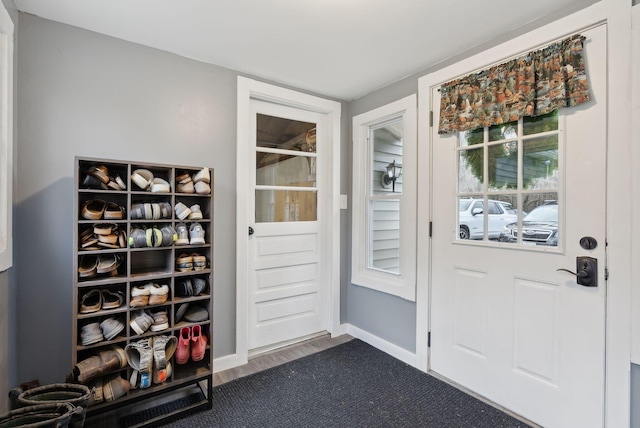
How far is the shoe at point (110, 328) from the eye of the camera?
166 cm

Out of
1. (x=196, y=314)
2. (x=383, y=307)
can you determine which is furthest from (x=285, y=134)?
(x=383, y=307)

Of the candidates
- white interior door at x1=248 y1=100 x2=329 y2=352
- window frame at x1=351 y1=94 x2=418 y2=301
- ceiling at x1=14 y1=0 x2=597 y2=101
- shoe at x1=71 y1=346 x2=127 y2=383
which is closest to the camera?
shoe at x1=71 y1=346 x2=127 y2=383

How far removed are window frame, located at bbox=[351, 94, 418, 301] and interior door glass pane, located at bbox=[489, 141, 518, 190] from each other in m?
0.55

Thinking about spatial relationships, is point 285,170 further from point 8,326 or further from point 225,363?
point 8,326

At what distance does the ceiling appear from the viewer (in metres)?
1.63

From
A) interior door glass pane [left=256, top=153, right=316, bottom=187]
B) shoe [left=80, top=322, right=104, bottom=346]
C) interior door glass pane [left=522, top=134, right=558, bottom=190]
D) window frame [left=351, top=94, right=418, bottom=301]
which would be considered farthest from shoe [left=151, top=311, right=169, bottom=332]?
interior door glass pane [left=522, top=134, right=558, bottom=190]

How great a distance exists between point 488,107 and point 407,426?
195 cm

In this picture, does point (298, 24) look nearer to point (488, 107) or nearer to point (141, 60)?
point (141, 60)

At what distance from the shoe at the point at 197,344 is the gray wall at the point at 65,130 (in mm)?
696

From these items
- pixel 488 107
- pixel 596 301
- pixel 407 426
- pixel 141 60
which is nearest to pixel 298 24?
pixel 141 60

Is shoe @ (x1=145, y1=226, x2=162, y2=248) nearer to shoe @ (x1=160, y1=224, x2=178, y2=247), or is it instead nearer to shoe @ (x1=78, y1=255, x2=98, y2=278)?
shoe @ (x1=160, y1=224, x2=178, y2=247)

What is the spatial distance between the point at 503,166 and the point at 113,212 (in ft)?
7.48

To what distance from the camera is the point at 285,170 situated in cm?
277

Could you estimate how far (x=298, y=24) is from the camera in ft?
5.89
